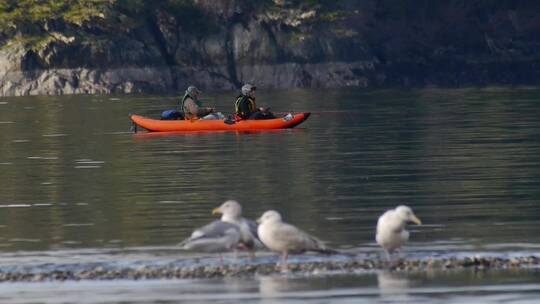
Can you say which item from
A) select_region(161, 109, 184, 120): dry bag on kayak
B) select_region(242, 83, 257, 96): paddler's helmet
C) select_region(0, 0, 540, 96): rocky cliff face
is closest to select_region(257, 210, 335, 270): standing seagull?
select_region(242, 83, 257, 96): paddler's helmet

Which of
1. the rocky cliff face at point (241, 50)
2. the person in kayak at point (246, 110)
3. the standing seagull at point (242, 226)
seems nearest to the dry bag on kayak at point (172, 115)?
the person in kayak at point (246, 110)

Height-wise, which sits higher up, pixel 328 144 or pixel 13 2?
pixel 13 2

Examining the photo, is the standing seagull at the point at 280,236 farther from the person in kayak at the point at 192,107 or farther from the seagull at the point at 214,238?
the person in kayak at the point at 192,107

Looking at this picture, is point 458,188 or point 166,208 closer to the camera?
point 166,208

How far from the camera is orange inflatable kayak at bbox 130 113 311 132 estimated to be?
1623 inches

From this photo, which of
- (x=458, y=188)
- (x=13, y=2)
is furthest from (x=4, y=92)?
(x=458, y=188)

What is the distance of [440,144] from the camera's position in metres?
34.4

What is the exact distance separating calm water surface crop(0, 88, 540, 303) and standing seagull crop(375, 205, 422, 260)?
19.9 inches

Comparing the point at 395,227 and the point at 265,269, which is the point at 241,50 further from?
the point at 395,227

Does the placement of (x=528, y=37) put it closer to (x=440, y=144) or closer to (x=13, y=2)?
(x=13, y=2)

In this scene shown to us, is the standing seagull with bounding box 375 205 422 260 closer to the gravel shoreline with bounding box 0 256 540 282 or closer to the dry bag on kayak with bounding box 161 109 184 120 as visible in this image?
the gravel shoreline with bounding box 0 256 540 282

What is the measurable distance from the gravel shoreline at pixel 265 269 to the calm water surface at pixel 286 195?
332 millimetres

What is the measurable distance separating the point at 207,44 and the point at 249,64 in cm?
337

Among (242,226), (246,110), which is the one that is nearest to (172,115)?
(246,110)
